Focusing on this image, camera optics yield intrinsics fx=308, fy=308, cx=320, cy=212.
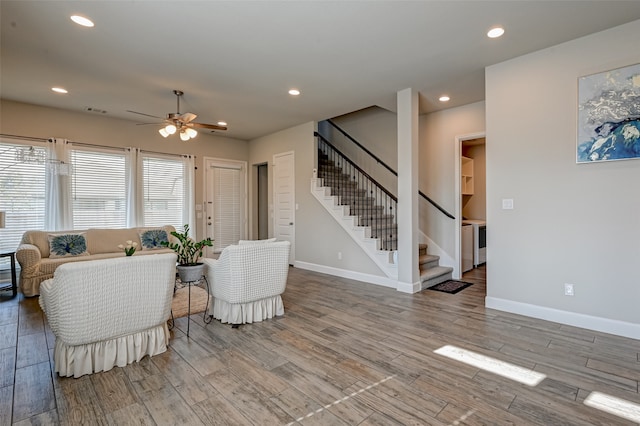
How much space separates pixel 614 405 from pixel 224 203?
696 centimetres

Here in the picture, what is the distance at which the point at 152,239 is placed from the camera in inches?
217

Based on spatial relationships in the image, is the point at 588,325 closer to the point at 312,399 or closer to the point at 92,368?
the point at 312,399

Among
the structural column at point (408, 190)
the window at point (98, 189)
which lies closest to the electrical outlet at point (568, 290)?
the structural column at point (408, 190)

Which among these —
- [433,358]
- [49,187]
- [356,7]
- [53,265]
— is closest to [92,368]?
[433,358]

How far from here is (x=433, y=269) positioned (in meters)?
5.18

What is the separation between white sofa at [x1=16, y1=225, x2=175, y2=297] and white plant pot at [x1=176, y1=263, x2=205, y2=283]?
2.57 m

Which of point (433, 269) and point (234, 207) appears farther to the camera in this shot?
point (234, 207)

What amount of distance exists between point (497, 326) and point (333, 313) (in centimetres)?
173

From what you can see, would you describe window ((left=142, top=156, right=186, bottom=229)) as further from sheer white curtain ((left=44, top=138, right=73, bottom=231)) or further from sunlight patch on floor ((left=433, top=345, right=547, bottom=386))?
sunlight patch on floor ((left=433, top=345, right=547, bottom=386))

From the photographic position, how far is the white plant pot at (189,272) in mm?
3057

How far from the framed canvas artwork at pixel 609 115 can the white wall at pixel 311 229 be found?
10.3ft

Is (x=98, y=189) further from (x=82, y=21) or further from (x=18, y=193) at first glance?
(x=82, y=21)

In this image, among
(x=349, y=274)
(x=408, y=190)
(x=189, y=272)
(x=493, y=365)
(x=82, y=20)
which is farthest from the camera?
(x=349, y=274)

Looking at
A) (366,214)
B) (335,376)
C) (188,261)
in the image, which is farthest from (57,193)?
(335,376)
